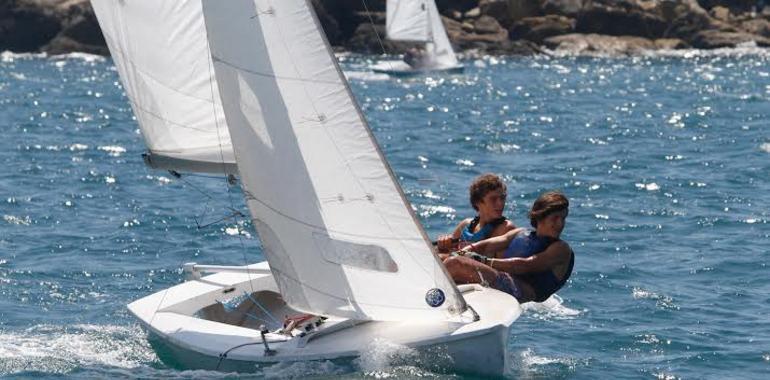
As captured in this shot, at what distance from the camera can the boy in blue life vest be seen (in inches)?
455

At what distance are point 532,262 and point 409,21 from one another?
4608 centimetres

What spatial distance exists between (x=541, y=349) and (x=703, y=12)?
62487 millimetres

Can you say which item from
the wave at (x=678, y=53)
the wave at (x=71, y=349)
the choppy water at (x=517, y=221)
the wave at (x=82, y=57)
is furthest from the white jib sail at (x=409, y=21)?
the wave at (x=71, y=349)

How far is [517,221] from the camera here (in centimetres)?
1930

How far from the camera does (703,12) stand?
2844 inches

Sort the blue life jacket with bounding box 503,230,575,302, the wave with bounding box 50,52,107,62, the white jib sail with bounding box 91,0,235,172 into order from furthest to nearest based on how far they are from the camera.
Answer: the wave with bounding box 50,52,107,62 < the white jib sail with bounding box 91,0,235,172 < the blue life jacket with bounding box 503,230,575,302

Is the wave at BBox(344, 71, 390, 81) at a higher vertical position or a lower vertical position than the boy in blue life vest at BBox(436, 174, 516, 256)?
lower

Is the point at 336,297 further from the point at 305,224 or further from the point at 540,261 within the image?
the point at 540,261

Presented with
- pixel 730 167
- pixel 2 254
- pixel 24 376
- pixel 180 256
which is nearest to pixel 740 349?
pixel 24 376

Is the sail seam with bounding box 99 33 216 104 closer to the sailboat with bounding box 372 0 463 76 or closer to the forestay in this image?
the sailboat with bounding box 372 0 463 76

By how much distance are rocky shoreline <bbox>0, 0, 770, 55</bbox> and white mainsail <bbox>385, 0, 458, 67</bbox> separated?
1327cm

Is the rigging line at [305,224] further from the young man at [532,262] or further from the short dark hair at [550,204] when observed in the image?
the short dark hair at [550,204]

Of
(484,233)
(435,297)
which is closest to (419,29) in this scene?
(484,233)

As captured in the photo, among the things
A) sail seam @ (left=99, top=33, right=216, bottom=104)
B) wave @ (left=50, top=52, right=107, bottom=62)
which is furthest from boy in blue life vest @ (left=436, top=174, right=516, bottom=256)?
wave @ (left=50, top=52, right=107, bottom=62)
